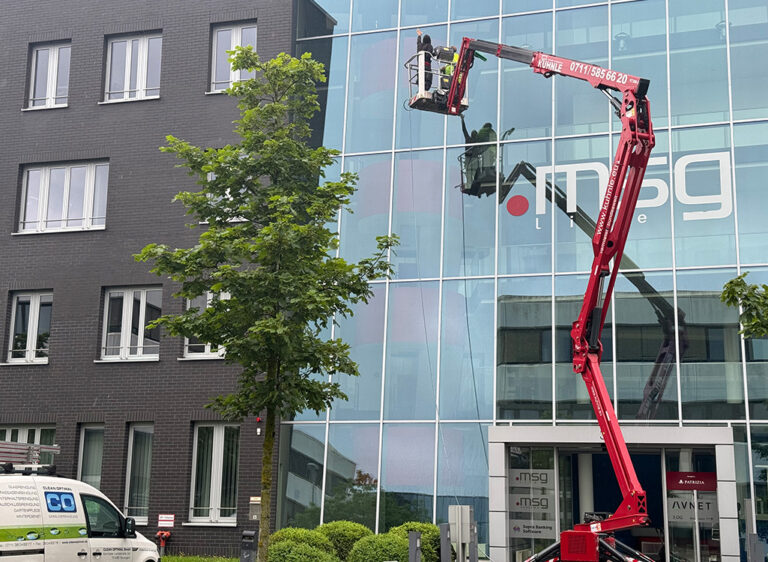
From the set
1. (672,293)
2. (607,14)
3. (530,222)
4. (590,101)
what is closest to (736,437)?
(672,293)

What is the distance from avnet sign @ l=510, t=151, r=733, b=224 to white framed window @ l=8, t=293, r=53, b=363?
12.7 metres

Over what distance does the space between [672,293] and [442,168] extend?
5.98 metres

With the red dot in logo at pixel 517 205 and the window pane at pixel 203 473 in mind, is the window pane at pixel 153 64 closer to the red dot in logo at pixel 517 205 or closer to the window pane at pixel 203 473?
the window pane at pixel 203 473

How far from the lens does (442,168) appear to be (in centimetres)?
2323

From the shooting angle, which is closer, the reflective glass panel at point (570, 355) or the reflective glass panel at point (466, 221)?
the reflective glass panel at point (570, 355)

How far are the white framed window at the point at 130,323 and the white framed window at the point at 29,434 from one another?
234cm

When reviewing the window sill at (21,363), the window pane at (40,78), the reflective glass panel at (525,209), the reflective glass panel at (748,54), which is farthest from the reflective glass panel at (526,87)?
the window sill at (21,363)

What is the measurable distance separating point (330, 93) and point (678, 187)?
8.75 m

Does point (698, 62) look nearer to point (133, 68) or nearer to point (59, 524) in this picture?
point (133, 68)

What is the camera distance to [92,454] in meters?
24.2

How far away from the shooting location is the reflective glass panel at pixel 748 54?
21391 mm

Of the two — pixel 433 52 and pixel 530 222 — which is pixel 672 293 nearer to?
pixel 530 222

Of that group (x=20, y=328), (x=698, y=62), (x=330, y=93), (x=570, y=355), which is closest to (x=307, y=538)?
(x=570, y=355)

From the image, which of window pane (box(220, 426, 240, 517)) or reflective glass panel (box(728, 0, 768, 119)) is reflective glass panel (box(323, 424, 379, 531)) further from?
reflective glass panel (box(728, 0, 768, 119))
